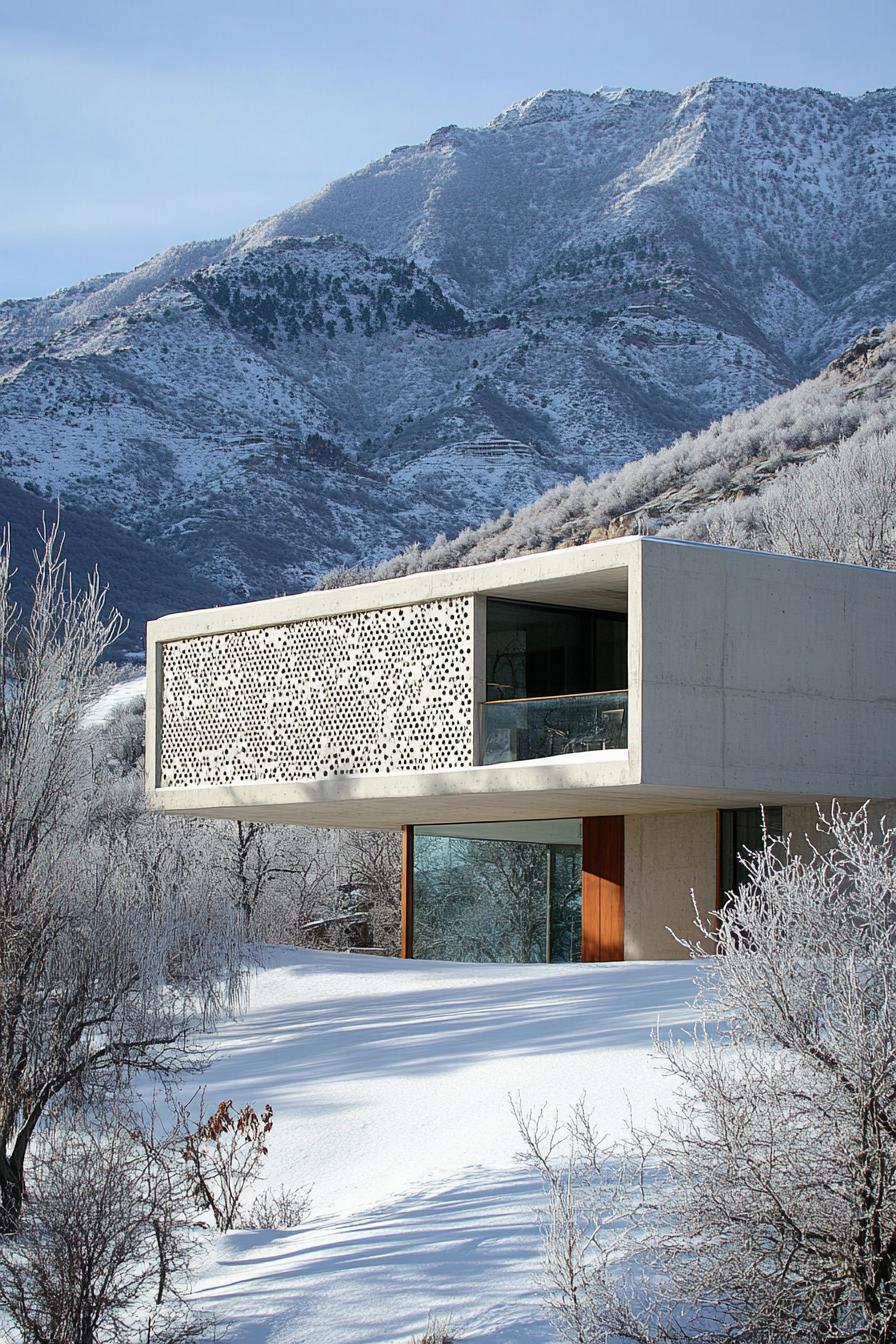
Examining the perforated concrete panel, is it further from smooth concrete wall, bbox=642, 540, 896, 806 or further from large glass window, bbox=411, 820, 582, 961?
large glass window, bbox=411, 820, 582, 961

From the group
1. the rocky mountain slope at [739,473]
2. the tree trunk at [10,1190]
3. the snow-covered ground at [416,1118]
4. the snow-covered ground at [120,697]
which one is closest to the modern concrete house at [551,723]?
the snow-covered ground at [416,1118]

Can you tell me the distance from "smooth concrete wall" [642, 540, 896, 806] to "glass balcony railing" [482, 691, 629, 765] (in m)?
0.57

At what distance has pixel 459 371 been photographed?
305 ft

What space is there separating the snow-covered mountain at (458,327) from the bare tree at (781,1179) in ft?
198

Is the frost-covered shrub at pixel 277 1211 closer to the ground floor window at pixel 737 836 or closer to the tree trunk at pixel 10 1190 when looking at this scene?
the tree trunk at pixel 10 1190

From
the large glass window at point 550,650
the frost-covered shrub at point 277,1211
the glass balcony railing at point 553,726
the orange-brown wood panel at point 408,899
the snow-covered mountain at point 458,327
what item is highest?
the snow-covered mountain at point 458,327

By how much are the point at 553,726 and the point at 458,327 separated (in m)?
80.9

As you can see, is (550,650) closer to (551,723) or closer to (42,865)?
(551,723)

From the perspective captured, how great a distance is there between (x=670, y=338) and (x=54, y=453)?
32951mm

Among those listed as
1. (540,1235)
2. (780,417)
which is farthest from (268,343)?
(540,1235)

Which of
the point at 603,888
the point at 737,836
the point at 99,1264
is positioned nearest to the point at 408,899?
the point at 603,888

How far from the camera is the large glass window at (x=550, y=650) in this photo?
20922 millimetres

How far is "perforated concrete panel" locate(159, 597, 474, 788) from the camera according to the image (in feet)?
68.5

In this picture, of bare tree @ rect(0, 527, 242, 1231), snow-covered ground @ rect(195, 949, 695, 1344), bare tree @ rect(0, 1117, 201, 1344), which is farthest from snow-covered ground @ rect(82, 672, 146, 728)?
bare tree @ rect(0, 1117, 201, 1344)
